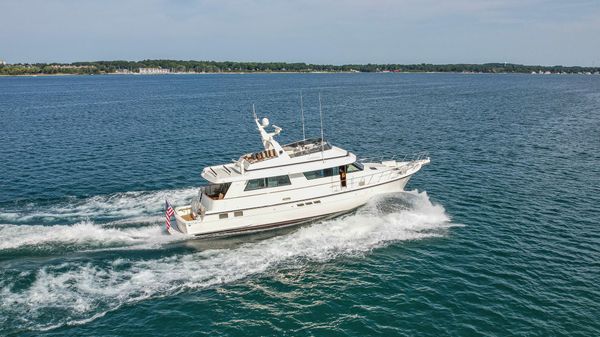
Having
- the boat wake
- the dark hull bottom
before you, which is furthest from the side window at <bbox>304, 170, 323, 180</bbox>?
the boat wake

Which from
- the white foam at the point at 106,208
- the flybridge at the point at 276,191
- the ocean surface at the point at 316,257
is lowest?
the ocean surface at the point at 316,257

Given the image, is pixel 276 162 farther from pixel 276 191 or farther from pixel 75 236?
pixel 75 236

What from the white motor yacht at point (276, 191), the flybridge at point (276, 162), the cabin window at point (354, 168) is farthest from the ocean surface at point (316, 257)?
the flybridge at point (276, 162)

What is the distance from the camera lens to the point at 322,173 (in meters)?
26.5

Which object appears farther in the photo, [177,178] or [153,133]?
[153,133]

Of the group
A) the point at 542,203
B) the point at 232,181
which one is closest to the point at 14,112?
the point at 232,181

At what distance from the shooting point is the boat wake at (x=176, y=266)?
17.7 metres

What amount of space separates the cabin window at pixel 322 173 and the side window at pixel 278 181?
1.17 m

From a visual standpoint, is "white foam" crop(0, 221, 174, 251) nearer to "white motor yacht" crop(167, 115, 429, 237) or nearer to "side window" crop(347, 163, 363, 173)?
"white motor yacht" crop(167, 115, 429, 237)

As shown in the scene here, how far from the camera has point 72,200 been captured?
98.3ft

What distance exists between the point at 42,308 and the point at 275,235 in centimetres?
1176

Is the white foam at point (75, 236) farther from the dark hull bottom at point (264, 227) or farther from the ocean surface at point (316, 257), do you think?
the dark hull bottom at point (264, 227)

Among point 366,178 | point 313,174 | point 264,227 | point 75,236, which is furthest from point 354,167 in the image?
point 75,236

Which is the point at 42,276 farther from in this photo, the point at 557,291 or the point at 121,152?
the point at 121,152
